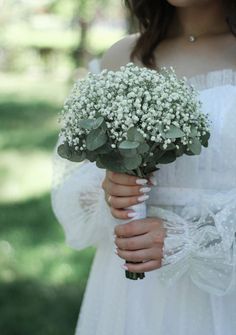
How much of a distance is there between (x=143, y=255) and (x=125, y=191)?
173 millimetres

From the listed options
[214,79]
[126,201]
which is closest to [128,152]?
[126,201]

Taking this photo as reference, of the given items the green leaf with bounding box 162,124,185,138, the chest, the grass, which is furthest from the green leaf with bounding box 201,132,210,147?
the grass

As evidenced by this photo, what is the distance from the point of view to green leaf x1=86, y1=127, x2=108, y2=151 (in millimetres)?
1597

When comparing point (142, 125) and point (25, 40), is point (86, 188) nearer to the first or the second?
point (142, 125)

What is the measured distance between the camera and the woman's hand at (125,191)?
1765 millimetres

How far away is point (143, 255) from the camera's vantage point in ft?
5.86

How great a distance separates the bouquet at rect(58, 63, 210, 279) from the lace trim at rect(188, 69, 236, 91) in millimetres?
257

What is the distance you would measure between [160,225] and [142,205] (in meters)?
0.07

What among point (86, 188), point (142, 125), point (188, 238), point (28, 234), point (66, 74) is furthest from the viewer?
point (66, 74)

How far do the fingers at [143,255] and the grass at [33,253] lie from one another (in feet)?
6.37

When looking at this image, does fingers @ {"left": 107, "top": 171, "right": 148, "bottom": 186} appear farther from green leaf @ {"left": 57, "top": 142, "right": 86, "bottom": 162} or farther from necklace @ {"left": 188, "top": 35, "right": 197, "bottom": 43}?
necklace @ {"left": 188, "top": 35, "right": 197, "bottom": 43}

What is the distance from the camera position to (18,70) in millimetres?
14445

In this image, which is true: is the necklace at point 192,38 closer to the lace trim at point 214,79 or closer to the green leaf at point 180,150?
the lace trim at point 214,79

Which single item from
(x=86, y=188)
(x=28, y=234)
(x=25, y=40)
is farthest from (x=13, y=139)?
(x=25, y=40)
